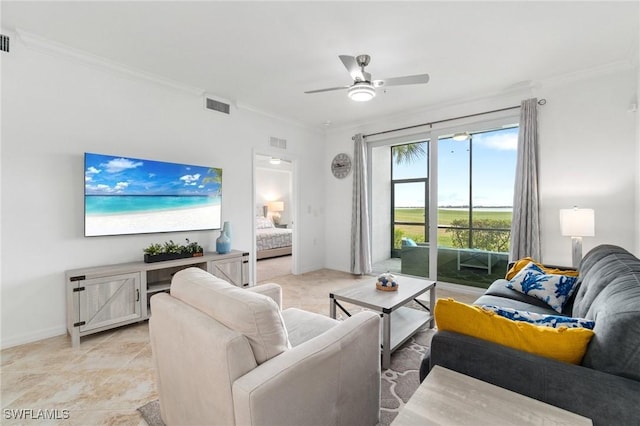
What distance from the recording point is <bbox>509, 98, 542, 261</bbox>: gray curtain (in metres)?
3.40

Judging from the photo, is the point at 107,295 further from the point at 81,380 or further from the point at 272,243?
the point at 272,243

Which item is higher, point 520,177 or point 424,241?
point 520,177

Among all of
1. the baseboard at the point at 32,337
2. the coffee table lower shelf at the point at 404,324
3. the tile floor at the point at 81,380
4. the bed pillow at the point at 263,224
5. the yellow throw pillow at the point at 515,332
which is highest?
the bed pillow at the point at 263,224

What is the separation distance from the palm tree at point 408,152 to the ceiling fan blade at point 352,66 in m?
2.29

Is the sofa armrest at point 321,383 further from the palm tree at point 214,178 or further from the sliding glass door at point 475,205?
the sliding glass door at point 475,205

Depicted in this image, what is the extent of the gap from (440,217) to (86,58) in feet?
15.3

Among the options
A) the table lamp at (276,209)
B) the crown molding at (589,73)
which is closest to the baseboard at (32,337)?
the crown molding at (589,73)

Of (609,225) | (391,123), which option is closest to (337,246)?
(391,123)

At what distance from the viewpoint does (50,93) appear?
8.75 ft

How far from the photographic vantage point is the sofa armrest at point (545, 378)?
0.90 metres

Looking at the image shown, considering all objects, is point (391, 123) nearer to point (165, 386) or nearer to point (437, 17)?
point (437, 17)

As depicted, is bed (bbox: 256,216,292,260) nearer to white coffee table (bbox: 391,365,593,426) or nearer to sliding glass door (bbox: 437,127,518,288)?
sliding glass door (bbox: 437,127,518,288)

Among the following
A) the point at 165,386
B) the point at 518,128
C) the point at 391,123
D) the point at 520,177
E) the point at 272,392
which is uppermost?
the point at 391,123

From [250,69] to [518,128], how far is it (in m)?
3.35
